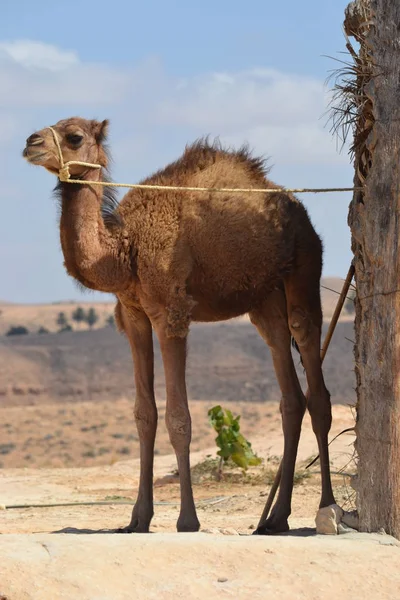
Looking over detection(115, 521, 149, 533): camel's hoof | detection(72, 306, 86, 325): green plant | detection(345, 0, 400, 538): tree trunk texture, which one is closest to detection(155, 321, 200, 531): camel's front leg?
detection(115, 521, 149, 533): camel's hoof

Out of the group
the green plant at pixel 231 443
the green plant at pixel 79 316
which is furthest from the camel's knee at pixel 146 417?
the green plant at pixel 79 316

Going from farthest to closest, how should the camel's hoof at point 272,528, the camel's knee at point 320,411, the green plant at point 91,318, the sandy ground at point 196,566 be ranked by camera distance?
1. the green plant at point 91,318
2. the camel's knee at point 320,411
3. the camel's hoof at point 272,528
4. the sandy ground at point 196,566

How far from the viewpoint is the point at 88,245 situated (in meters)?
8.45

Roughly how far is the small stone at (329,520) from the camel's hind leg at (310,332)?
1.29 m

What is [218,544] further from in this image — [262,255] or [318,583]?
[262,255]

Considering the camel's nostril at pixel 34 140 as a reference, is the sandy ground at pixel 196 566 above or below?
below

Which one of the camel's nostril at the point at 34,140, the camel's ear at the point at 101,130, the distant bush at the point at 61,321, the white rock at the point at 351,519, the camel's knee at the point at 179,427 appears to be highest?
the camel's ear at the point at 101,130

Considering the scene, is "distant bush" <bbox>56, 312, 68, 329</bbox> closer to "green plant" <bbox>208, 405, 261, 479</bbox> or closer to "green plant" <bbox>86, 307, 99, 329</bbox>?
"green plant" <bbox>86, 307, 99, 329</bbox>

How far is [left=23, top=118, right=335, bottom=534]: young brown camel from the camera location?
8.45 metres

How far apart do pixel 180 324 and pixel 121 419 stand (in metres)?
27.6

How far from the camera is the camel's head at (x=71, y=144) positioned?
27.3 feet

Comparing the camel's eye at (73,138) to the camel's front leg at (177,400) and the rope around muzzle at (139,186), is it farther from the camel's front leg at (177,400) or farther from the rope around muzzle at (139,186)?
the camel's front leg at (177,400)

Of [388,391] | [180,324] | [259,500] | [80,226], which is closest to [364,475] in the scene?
[388,391]

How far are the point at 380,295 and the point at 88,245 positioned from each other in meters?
2.37
